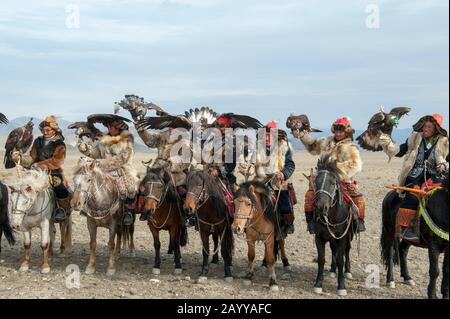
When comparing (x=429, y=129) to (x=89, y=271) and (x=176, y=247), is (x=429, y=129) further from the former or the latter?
(x=89, y=271)

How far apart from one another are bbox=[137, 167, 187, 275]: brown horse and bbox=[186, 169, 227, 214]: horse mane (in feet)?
2.05

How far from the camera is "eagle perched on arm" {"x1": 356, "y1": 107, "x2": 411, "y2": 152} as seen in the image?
946 centimetres

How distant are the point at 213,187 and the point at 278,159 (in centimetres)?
133

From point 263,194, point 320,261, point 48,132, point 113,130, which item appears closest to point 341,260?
point 320,261

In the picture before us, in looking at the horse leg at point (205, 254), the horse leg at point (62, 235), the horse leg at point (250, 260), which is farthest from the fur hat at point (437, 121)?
the horse leg at point (62, 235)

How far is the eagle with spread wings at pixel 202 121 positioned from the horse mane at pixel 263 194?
1.63m

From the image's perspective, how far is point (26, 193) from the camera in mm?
9641

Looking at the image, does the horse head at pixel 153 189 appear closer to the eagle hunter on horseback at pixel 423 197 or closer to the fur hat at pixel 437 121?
the eagle hunter on horseback at pixel 423 197

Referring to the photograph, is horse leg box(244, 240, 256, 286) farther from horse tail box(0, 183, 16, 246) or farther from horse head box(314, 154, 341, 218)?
horse tail box(0, 183, 16, 246)

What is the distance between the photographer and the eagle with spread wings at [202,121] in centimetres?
1065
